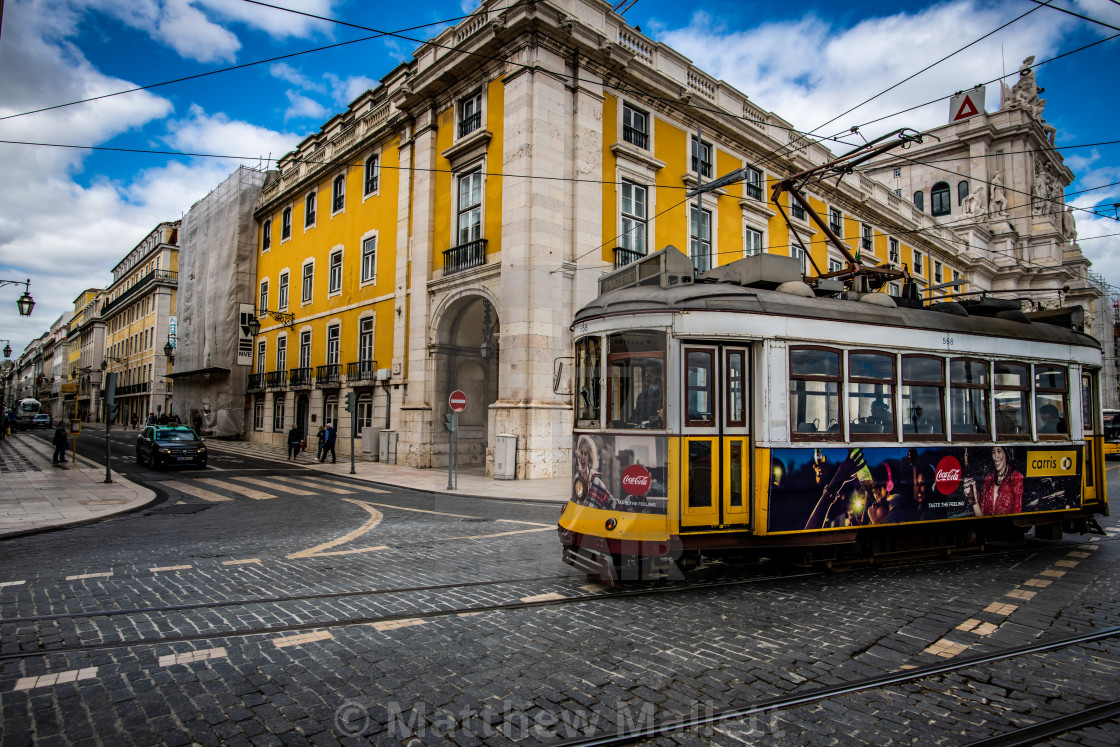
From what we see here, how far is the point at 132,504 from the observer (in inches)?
464

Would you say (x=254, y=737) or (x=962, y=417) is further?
(x=962, y=417)

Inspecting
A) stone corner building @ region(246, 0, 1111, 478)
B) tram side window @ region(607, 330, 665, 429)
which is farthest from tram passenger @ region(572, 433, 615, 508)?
stone corner building @ region(246, 0, 1111, 478)

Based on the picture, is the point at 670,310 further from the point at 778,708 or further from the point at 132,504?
the point at 132,504

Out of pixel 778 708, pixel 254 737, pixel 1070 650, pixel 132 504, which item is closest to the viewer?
pixel 254 737

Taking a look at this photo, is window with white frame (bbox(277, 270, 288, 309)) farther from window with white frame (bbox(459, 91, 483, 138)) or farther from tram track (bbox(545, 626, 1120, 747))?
tram track (bbox(545, 626, 1120, 747))

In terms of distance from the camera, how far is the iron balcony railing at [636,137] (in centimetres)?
2058

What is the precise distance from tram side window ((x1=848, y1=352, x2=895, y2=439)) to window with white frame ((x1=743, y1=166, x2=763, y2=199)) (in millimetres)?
20313

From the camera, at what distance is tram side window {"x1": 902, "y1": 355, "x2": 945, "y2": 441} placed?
6.93m

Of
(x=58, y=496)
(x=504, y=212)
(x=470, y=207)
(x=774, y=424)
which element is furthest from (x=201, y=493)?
(x=774, y=424)

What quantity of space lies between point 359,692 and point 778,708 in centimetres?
259

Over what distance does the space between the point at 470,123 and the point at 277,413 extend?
19.6 meters

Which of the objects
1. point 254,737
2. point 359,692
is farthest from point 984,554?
point 254,737

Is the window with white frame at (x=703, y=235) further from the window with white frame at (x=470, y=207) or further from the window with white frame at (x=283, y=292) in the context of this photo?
the window with white frame at (x=283, y=292)

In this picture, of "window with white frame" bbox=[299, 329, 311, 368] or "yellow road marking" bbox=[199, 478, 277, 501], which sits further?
"window with white frame" bbox=[299, 329, 311, 368]
